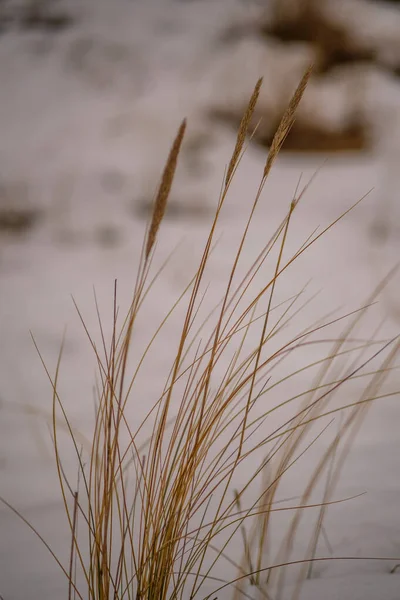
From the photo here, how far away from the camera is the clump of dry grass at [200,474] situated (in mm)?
651

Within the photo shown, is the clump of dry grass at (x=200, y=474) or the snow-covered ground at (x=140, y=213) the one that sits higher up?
the snow-covered ground at (x=140, y=213)

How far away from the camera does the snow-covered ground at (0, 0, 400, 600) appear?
108 cm

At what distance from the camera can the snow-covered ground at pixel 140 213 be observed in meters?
1.08

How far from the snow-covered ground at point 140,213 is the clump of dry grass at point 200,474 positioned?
0.26ft

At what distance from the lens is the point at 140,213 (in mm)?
3074

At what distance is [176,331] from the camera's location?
2.09 m

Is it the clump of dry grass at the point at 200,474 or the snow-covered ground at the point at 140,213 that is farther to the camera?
the snow-covered ground at the point at 140,213

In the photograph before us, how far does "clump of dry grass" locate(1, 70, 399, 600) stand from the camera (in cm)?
65

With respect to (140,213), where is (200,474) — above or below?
below

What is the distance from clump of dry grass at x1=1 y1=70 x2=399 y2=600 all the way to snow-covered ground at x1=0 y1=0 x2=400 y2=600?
0.26 feet

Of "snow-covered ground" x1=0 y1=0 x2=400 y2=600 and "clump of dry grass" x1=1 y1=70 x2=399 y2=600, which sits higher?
"snow-covered ground" x1=0 y1=0 x2=400 y2=600

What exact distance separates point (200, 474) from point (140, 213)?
2.08 metres

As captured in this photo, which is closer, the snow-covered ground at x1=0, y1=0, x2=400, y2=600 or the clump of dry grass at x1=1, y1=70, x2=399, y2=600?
the clump of dry grass at x1=1, y1=70, x2=399, y2=600

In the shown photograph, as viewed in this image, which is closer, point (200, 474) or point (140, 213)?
point (200, 474)
